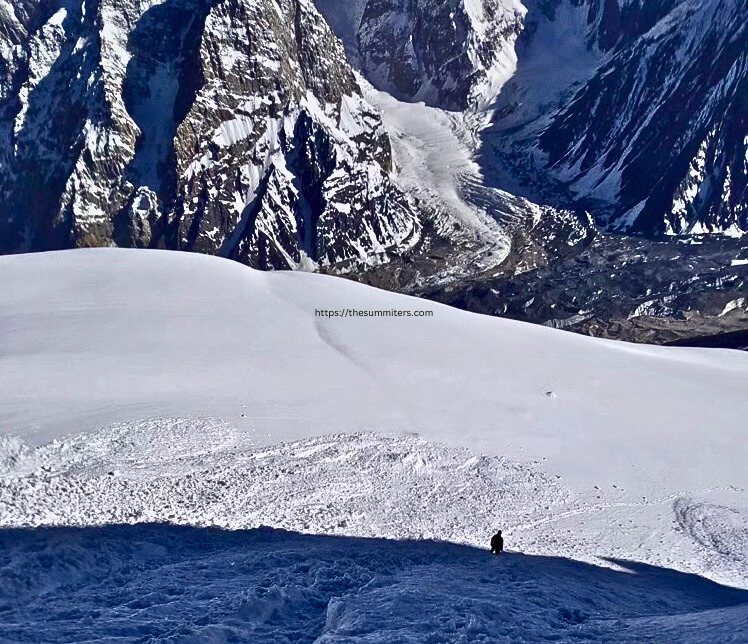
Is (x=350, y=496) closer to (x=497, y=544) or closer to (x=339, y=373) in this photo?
(x=497, y=544)

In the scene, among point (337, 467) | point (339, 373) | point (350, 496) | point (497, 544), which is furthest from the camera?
point (339, 373)

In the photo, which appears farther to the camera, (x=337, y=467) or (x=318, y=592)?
(x=337, y=467)

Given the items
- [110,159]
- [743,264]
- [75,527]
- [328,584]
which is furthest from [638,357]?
[110,159]

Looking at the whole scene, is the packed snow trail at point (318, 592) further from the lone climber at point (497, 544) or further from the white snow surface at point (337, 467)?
the lone climber at point (497, 544)

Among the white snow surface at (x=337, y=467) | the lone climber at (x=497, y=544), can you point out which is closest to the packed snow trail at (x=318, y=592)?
the white snow surface at (x=337, y=467)

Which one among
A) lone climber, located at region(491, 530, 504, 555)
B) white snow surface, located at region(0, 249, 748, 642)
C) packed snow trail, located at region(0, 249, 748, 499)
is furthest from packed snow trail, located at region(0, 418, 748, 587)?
packed snow trail, located at region(0, 249, 748, 499)

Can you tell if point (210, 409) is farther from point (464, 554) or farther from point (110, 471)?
point (464, 554)

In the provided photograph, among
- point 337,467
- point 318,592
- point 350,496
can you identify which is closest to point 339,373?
point 337,467

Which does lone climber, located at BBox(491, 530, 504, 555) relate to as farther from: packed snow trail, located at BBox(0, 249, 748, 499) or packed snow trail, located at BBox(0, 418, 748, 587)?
packed snow trail, located at BBox(0, 249, 748, 499)
